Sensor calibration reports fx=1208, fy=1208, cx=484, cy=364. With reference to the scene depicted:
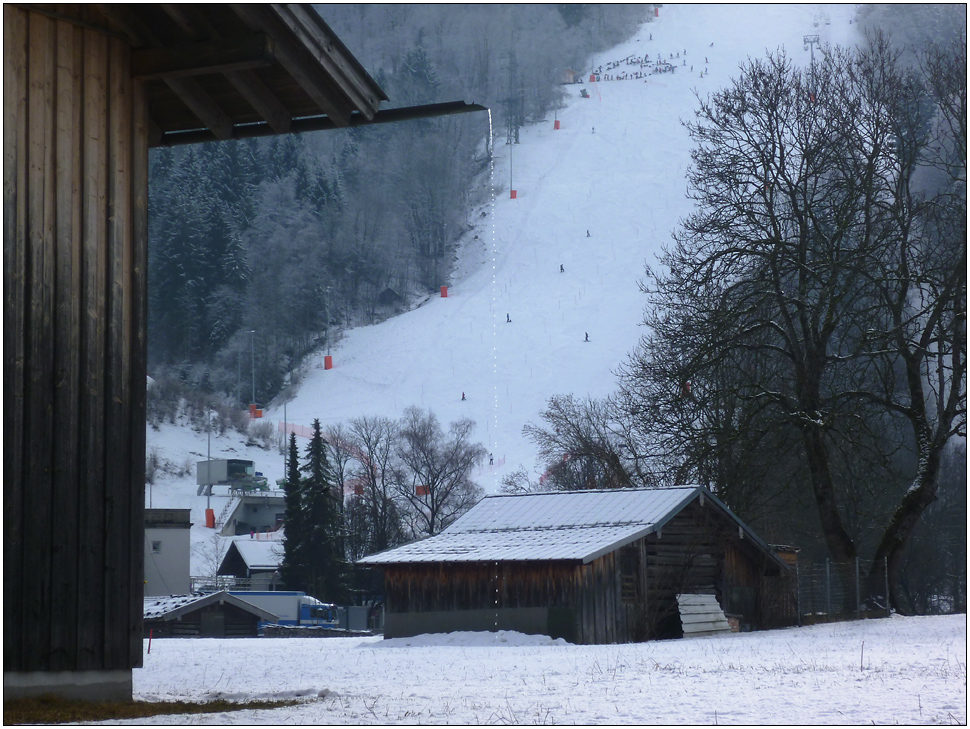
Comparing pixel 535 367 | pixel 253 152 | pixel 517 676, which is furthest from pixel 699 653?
pixel 253 152

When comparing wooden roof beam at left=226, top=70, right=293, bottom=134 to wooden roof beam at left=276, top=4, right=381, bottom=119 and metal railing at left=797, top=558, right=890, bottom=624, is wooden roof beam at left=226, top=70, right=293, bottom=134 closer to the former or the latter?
wooden roof beam at left=276, top=4, right=381, bottom=119

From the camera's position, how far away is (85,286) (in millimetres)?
9242

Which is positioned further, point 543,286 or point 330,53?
point 543,286

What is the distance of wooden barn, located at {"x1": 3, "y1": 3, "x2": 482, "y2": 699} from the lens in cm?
864

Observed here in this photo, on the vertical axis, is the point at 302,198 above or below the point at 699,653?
Answer: above

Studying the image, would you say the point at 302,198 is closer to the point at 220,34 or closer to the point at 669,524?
the point at 669,524

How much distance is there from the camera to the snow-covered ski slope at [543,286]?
10112 centimetres

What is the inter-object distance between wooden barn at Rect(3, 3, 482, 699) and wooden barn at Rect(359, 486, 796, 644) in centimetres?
1535

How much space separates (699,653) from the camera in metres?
17.4

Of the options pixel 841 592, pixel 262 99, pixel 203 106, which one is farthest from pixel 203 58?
pixel 841 592

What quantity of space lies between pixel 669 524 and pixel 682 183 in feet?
418

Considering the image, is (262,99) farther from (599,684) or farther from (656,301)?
(656,301)

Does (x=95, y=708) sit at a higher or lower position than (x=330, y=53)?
lower

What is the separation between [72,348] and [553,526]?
1923 centimetres
